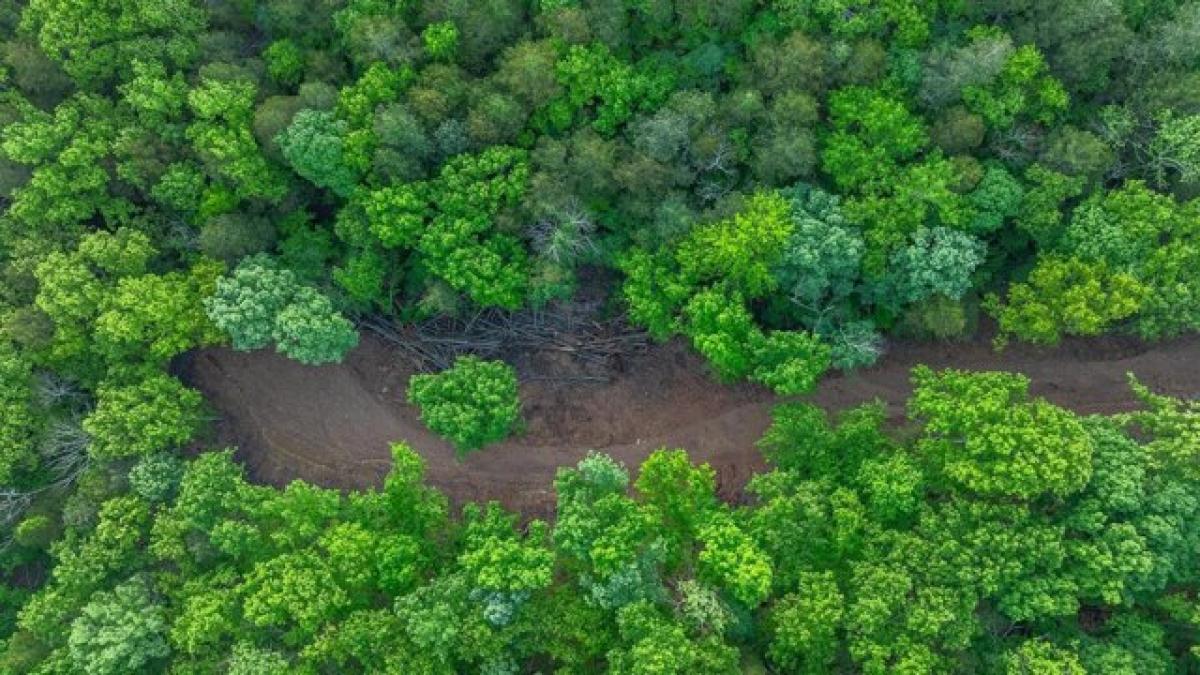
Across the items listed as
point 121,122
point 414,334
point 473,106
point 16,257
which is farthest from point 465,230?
point 16,257

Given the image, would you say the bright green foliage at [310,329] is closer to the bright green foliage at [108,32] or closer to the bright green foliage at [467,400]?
the bright green foliage at [467,400]

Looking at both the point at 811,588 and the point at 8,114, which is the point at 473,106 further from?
the point at 811,588

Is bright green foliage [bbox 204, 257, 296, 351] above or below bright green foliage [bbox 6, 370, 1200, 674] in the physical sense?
above

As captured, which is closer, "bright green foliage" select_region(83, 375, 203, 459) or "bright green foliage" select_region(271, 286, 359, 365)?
"bright green foliage" select_region(83, 375, 203, 459)

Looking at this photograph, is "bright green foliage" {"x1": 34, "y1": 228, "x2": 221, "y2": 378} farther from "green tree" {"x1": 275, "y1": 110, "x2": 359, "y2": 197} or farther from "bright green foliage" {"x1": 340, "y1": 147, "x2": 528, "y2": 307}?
"bright green foliage" {"x1": 340, "y1": 147, "x2": 528, "y2": 307}

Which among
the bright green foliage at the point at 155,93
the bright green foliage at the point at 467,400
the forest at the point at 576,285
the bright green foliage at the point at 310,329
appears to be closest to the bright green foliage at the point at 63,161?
the forest at the point at 576,285

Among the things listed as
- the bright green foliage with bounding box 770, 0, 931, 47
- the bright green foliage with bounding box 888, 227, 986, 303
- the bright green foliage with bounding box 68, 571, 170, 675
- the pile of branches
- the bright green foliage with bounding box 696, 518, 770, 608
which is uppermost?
the bright green foliage with bounding box 770, 0, 931, 47

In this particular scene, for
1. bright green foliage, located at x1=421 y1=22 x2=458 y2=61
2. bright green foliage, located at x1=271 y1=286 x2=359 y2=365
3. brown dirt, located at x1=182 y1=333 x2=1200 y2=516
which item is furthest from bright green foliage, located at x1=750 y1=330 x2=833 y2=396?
bright green foliage, located at x1=421 y1=22 x2=458 y2=61
